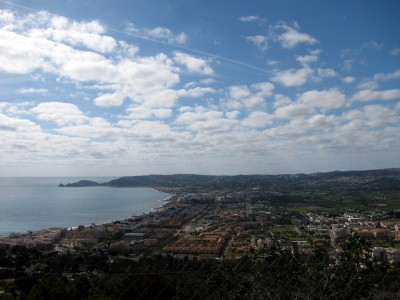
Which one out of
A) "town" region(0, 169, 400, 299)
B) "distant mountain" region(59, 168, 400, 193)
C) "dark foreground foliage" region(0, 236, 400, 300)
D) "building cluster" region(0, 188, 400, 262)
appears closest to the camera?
"dark foreground foliage" region(0, 236, 400, 300)

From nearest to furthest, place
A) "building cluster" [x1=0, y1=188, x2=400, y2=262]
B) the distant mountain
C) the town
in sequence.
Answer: the town < "building cluster" [x1=0, y1=188, x2=400, y2=262] < the distant mountain

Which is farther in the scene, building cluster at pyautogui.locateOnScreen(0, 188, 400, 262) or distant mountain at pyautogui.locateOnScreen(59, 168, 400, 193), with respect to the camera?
distant mountain at pyautogui.locateOnScreen(59, 168, 400, 193)

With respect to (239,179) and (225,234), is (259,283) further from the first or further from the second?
(239,179)

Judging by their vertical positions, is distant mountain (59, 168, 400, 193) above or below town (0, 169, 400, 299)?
above

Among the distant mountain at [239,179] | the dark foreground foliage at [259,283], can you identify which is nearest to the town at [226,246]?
the dark foreground foliage at [259,283]

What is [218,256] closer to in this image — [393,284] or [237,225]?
[393,284]

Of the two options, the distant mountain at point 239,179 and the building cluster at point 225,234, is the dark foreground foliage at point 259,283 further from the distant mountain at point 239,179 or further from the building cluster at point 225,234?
the distant mountain at point 239,179

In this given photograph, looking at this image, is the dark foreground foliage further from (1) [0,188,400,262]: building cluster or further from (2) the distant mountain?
(2) the distant mountain

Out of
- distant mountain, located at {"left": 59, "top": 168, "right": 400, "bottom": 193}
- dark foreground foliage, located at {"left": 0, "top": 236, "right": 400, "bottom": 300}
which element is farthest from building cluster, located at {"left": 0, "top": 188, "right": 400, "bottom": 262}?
distant mountain, located at {"left": 59, "top": 168, "right": 400, "bottom": 193}

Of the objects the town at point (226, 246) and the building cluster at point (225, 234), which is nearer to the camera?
the town at point (226, 246)

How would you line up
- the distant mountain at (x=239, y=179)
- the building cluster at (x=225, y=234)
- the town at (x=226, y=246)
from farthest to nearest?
the distant mountain at (x=239, y=179) → the building cluster at (x=225, y=234) → the town at (x=226, y=246)

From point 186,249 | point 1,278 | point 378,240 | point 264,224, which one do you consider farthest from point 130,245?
point 378,240
